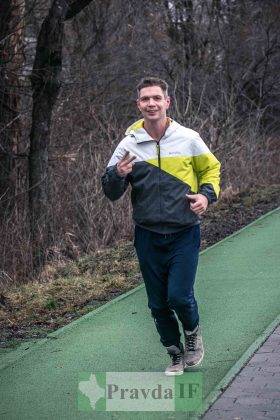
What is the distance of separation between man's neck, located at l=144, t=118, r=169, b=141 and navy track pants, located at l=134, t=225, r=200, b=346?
0.61m

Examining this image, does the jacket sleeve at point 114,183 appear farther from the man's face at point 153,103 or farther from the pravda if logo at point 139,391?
the pravda if logo at point 139,391

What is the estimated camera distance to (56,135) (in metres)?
16.0

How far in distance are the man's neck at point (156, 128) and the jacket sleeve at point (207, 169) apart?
228 mm

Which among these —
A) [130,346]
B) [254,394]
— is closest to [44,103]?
[130,346]

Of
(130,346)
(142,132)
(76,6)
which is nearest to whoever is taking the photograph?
(142,132)

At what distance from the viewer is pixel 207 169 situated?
5773 millimetres

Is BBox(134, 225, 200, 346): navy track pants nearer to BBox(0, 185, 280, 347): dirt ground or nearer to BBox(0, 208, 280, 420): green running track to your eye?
BBox(0, 208, 280, 420): green running track

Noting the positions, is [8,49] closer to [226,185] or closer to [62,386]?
[226,185]

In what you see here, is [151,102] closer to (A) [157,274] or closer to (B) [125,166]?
(B) [125,166]

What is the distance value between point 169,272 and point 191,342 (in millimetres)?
572

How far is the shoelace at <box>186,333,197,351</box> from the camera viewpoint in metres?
6.01

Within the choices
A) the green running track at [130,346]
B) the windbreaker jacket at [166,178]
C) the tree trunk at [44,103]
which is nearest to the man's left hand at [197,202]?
the windbreaker jacket at [166,178]

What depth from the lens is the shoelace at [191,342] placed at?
6.01m

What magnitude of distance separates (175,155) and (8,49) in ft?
29.3
